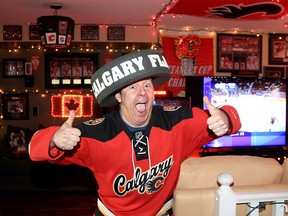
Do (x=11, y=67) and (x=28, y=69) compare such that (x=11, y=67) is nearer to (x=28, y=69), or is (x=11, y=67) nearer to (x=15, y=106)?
(x=28, y=69)

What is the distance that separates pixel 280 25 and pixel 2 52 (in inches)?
163

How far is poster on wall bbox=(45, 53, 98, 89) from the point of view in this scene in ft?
17.9

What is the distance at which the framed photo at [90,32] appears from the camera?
17.4ft

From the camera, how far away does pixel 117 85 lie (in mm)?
1554

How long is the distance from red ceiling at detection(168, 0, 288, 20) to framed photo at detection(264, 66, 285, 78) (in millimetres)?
1624

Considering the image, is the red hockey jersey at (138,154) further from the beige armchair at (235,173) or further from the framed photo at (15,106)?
the framed photo at (15,106)

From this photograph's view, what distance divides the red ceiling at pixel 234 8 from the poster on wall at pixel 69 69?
5.84 ft

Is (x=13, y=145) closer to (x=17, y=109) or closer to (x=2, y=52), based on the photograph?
(x=17, y=109)

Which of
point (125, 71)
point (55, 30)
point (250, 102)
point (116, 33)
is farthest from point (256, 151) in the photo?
point (125, 71)

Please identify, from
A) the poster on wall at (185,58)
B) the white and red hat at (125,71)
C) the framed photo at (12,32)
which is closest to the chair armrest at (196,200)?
the white and red hat at (125,71)

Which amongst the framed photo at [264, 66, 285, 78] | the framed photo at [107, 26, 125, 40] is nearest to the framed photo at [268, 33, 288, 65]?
the framed photo at [264, 66, 285, 78]

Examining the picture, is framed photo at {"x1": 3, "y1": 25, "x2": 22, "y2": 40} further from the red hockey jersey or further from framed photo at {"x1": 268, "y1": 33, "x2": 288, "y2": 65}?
the red hockey jersey

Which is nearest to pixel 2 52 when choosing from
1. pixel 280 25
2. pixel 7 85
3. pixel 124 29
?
pixel 7 85

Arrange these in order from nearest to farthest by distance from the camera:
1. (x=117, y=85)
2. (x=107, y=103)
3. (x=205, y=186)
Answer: (x=117, y=85)
(x=107, y=103)
(x=205, y=186)
